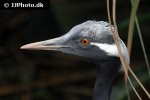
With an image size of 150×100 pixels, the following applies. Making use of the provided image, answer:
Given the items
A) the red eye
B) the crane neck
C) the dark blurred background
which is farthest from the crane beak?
the dark blurred background

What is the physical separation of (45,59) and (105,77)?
372 centimetres

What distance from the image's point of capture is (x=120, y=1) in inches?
303

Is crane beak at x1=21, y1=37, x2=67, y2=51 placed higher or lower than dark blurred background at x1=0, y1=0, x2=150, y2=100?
higher

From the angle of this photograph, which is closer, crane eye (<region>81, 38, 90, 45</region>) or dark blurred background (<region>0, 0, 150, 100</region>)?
crane eye (<region>81, 38, 90, 45</region>)

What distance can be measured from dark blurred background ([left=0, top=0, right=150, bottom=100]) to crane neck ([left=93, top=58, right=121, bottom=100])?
9.36 feet

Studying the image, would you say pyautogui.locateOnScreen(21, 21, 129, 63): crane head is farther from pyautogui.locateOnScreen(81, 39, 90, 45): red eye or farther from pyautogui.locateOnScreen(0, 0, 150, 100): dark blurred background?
pyautogui.locateOnScreen(0, 0, 150, 100): dark blurred background

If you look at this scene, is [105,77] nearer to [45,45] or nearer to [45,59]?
[45,45]

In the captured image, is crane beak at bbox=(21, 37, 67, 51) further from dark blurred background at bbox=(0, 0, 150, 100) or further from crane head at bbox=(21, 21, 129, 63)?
dark blurred background at bbox=(0, 0, 150, 100)

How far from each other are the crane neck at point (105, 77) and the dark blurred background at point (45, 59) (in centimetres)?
285

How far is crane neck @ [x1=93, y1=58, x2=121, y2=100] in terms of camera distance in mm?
4922

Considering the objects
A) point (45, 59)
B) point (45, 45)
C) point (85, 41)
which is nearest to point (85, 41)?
point (85, 41)

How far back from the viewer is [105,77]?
4.96 metres

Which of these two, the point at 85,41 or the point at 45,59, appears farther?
the point at 45,59

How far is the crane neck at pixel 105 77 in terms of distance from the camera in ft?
16.1
